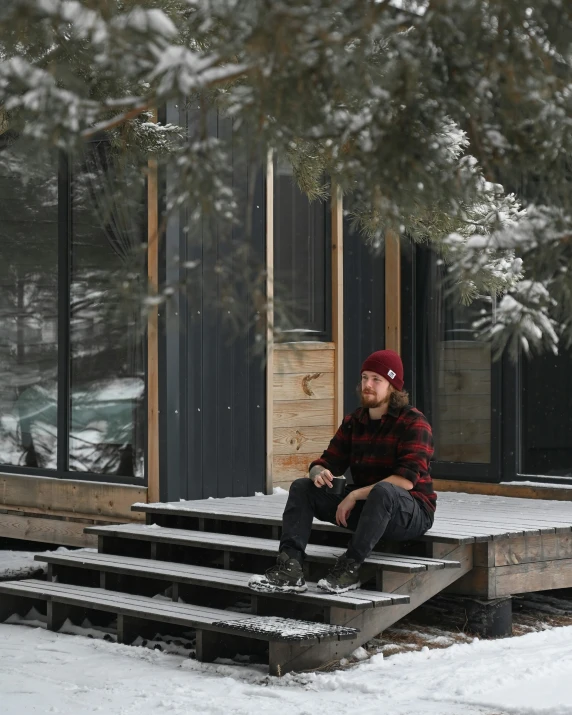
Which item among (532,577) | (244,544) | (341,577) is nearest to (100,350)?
(244,544)

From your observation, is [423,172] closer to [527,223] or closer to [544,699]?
[527,223]

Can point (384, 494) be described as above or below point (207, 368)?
below

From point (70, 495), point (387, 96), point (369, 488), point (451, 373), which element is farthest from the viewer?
point (451, 373)

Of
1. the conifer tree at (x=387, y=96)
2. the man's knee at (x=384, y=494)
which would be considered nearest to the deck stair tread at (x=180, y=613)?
the man's knee at (x=384, y=494)

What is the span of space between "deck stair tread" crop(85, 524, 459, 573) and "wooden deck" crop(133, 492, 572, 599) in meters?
0.09

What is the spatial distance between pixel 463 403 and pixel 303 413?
107 cm

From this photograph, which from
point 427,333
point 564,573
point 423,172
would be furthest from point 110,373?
point 423,172

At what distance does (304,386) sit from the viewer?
7.75m

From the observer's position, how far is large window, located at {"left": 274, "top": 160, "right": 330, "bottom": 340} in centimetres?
775

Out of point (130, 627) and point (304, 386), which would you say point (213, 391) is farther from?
point (130, 627)

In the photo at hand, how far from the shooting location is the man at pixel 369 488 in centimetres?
507

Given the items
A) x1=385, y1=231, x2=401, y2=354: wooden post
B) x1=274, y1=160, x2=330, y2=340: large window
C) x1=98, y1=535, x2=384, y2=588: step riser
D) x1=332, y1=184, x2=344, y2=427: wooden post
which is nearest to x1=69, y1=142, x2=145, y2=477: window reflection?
x1=98, y1=535, x2=384, y2=588: step riser

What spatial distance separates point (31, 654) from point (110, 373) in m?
2.53

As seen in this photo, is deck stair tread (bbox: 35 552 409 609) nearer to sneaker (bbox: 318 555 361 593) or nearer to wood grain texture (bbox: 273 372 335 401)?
sneaker (bbox: 318 555 361 593)
